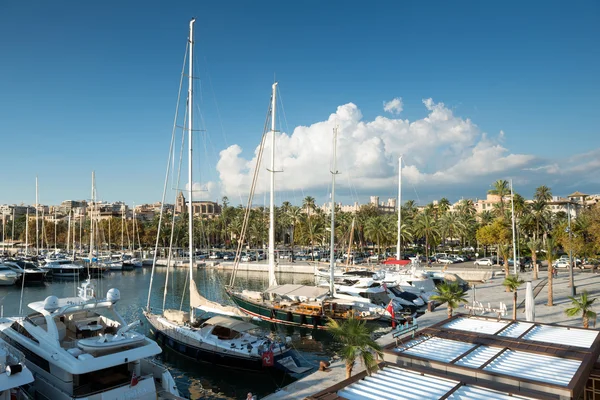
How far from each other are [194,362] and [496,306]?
22.1 meters

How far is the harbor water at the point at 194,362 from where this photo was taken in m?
20.3

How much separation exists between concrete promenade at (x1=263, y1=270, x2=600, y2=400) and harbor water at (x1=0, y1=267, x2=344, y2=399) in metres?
3.36

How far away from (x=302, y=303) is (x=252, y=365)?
11300 mm

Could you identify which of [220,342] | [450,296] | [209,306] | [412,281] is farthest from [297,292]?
[412,281]

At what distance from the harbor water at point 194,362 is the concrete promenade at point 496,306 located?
3364mm

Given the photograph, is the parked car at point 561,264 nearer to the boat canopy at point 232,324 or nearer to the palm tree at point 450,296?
the palm tree at point 450,296

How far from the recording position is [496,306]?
104 feet

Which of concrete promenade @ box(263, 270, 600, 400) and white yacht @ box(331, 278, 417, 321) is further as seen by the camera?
white yacht @ box(331, 278, 417, 321)

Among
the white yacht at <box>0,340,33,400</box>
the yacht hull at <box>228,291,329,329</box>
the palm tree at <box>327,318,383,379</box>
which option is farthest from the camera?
the yacht hull at <box>228,291,329,329</box>

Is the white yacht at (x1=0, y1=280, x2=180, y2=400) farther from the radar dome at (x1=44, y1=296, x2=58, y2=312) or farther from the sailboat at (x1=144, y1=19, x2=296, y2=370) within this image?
the sailboat at (x1=144, y1=19, x2=296, y2=370)

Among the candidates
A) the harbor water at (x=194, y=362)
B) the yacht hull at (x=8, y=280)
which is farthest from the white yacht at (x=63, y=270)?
the yacht hull at (x=8, y=280)

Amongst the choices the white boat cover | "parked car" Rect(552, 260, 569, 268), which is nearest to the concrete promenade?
"parked car" Rect(552, 260, 569, 268)

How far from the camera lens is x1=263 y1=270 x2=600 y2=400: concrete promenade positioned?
650 inches

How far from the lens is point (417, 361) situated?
1291 centimetres
